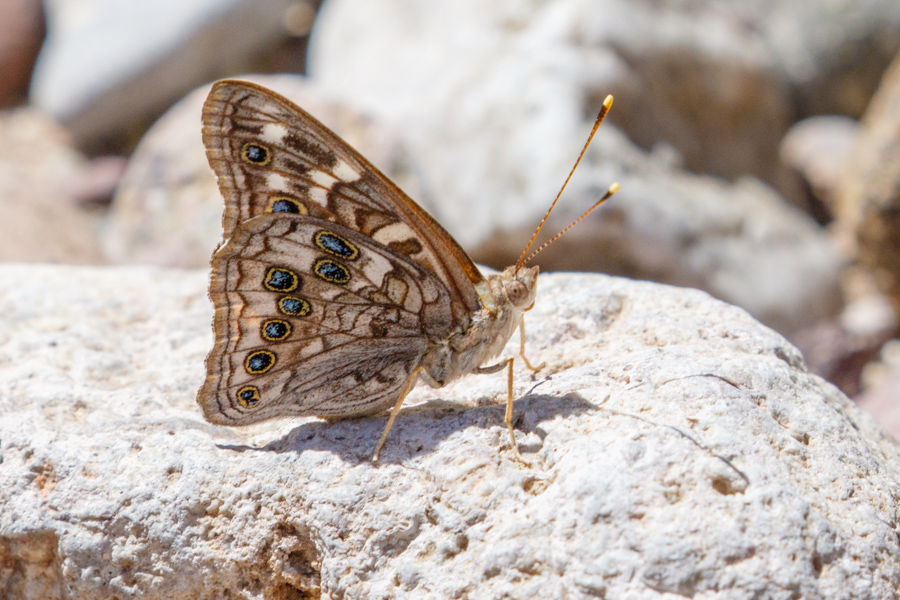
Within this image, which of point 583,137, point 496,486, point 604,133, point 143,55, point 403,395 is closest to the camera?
point 496,486

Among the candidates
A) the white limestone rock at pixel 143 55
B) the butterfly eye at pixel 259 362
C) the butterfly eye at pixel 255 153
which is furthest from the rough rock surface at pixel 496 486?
the white limestone rock at pixel 143 55

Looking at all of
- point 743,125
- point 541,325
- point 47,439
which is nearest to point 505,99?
point 743,125

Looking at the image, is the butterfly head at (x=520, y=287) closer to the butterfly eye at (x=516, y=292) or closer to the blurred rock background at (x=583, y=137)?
the butterfly eye at (x=516, y=292)

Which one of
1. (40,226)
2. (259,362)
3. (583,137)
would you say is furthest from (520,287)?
(40,226)

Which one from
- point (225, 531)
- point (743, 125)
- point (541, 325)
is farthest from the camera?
point (743, 125)

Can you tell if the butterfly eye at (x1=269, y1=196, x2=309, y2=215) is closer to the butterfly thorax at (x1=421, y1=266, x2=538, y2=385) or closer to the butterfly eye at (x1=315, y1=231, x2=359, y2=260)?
the butterfly eye at (x1=315, y1=231, x2=359, y2=260)

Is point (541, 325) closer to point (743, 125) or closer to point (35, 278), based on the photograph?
point (35, 278)

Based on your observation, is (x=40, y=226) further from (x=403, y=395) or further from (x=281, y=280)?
(x=403, y=395)
